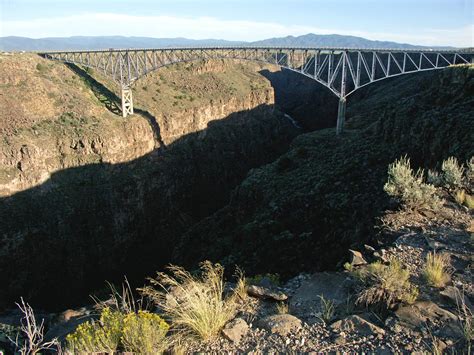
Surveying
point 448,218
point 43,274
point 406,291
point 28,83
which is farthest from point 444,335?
point 28,83

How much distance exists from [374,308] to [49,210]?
119ft

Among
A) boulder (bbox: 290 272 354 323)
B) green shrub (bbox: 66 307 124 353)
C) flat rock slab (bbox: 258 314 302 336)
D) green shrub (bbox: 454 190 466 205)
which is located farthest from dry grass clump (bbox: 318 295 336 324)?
green shrub (bbox: 454 190 466 205)

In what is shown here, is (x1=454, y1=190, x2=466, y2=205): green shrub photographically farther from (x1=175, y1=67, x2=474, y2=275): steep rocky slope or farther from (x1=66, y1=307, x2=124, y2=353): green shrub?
(x1=66, y1=307, x2=124, y2=353): green shrub

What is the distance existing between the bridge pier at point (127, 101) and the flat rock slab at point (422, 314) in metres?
47.9

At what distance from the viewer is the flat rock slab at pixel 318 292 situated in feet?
20.9

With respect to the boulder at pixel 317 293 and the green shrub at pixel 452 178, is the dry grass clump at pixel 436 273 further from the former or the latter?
the green shrub at pixel 452 178

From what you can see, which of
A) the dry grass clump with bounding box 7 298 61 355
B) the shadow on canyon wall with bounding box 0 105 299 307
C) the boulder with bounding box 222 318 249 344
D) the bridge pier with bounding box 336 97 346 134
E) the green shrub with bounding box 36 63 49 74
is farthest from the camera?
the green shrub with bounding box 36 63 49 74

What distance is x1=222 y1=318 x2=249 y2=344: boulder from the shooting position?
557 cm

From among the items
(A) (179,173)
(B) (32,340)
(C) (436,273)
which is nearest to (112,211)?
(A) (179,173)

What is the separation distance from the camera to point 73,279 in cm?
3612

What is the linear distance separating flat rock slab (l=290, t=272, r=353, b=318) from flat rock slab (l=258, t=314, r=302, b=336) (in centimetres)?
36

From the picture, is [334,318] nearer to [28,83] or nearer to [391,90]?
[28,83]

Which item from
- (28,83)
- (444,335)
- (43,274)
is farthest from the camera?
(28,83)

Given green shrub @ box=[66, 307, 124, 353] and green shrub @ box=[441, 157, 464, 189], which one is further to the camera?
green shrub @ box=[441, 157, 464, 189]
